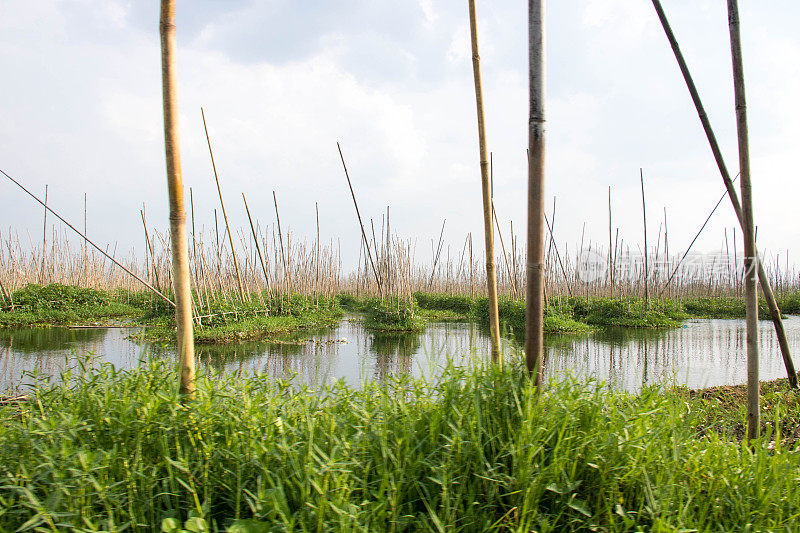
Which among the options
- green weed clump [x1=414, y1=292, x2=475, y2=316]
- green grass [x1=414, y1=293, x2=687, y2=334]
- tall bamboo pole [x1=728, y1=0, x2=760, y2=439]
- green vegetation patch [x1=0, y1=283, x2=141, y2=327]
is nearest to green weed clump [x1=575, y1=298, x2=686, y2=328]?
green grass [x1=414, y1=293, x2=687, y2=334]

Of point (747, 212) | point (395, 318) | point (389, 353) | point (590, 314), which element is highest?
point (747, 212)

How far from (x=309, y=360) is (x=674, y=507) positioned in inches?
182

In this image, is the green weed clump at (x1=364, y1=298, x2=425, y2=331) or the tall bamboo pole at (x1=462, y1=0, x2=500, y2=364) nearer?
the tall bamboo pole at (x1=462, y1=0, x2=500, y2=364)

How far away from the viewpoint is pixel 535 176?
148 centimetres

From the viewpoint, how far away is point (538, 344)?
1.51 m

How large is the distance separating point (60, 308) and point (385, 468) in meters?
12.0

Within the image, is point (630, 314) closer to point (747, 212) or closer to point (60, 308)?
point (747, 212)

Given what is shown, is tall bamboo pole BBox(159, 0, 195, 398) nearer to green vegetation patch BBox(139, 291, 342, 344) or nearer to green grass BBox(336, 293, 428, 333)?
green vegetation patch BBox(139, 291, 342, 344)

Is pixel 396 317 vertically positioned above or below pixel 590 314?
above

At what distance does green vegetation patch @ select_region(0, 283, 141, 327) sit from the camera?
9055 mm

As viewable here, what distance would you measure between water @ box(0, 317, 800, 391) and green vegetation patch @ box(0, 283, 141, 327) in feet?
3.21

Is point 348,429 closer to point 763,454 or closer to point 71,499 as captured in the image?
point 71,499

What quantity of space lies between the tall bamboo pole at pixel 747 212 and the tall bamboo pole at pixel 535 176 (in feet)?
3.42

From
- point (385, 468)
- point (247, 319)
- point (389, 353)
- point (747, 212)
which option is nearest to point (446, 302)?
point (247, 319)
